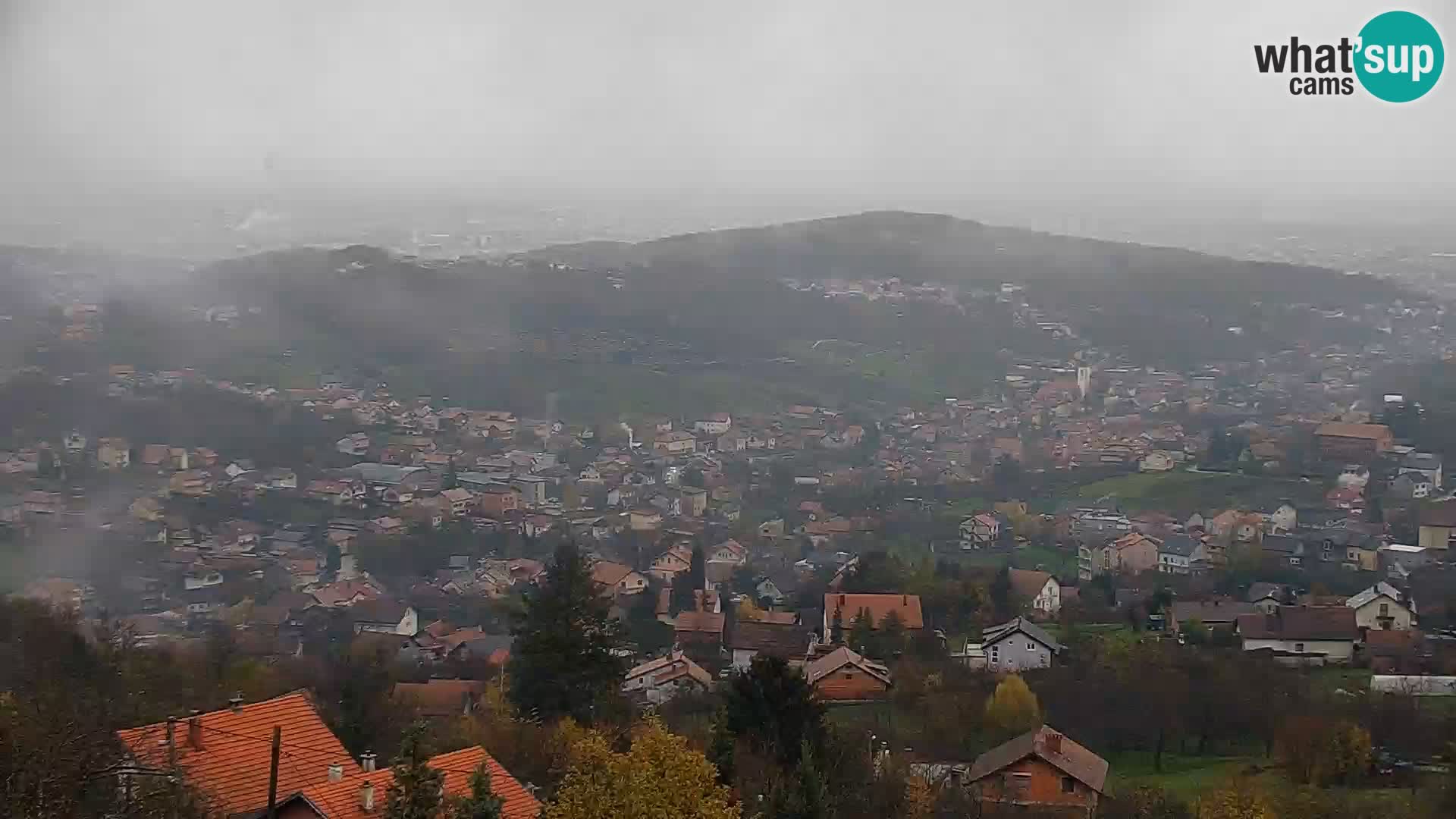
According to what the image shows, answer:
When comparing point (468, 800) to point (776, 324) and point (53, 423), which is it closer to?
point (53, 423)

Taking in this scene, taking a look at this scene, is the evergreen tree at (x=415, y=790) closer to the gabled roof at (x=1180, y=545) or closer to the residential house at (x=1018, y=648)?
the residential house at (x=1018, y=648)

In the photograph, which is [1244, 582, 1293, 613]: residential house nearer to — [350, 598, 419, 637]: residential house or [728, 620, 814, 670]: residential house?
[728, 620, 814, 670]: residential house

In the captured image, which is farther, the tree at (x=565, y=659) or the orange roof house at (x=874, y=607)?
the orange roof house at (x=874, y=607)

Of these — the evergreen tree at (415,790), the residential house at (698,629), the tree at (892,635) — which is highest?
the evergreen tree at (415,790)

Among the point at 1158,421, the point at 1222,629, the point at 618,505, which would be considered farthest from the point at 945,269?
the point at 1222,629

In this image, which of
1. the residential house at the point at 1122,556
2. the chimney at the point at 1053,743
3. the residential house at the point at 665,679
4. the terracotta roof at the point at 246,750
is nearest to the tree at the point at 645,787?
the terracotta roof at the point at 246,750

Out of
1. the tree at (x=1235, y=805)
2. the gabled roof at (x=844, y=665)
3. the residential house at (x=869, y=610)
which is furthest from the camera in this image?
the residential house at (x=869, y=610)
